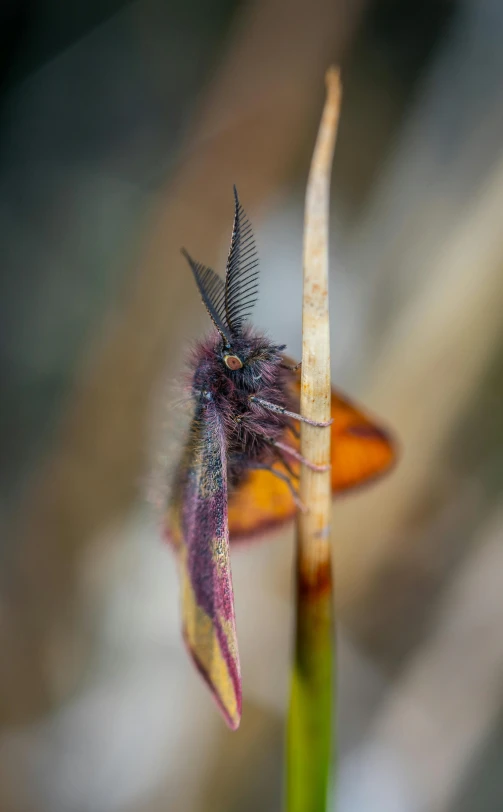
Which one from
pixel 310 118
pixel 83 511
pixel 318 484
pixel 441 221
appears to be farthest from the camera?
pixel 83 511

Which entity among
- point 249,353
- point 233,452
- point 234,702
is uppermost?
point 249,353

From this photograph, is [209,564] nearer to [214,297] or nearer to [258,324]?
[214,297]

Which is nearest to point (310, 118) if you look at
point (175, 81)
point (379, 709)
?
point (175, 81)

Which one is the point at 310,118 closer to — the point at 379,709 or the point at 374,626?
the point at 374,626

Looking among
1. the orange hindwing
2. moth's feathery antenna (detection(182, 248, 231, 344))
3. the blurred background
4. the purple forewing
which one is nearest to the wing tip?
the purple forewing

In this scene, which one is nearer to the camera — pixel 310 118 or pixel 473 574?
pixel 473 574

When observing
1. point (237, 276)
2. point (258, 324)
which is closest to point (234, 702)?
point (237, 276)
